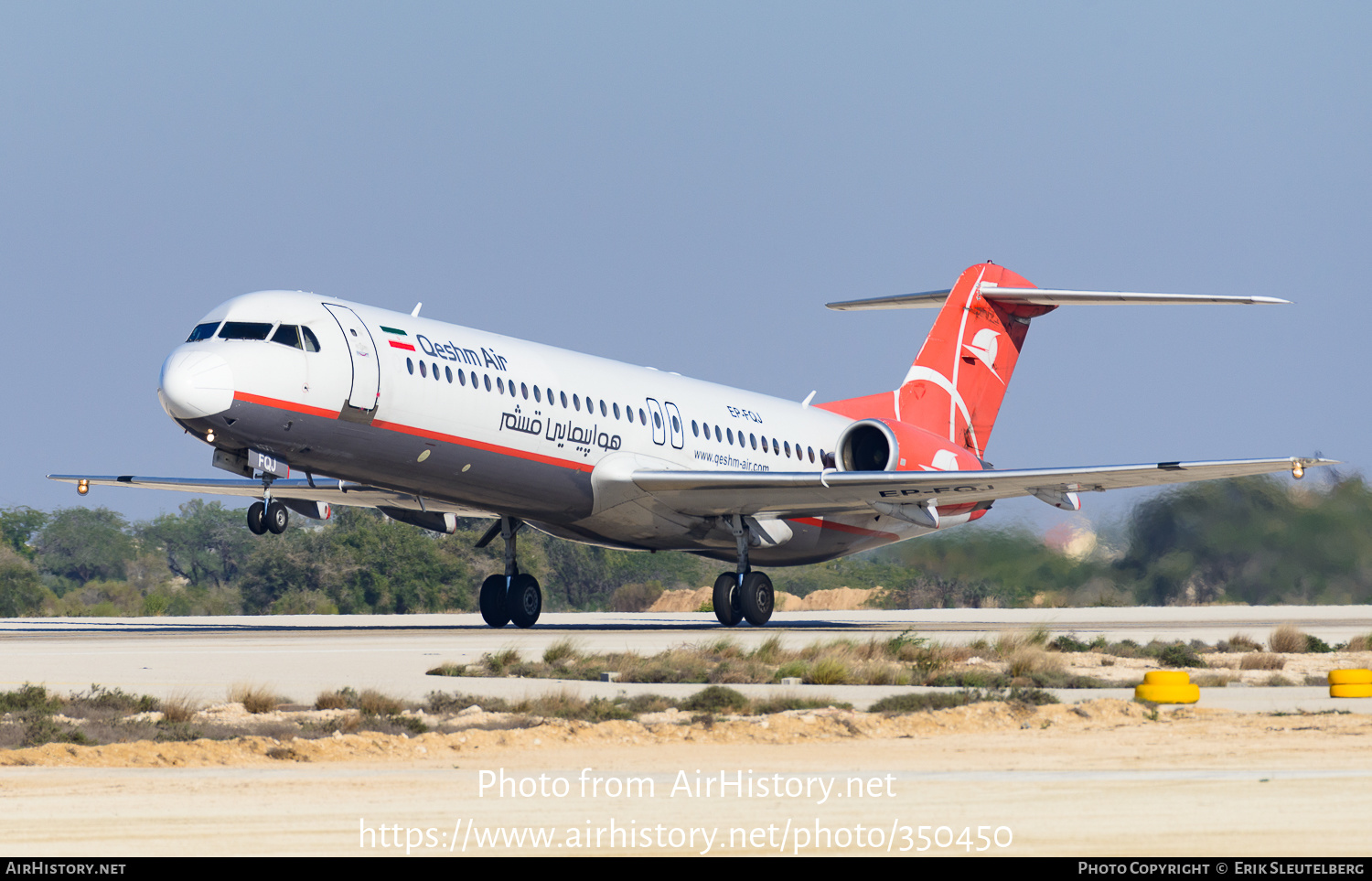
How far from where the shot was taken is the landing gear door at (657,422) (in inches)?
1125

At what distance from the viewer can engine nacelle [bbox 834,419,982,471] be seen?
3083cm

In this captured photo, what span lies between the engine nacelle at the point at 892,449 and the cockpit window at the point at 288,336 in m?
12.1

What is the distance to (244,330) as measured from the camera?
23.1 meters

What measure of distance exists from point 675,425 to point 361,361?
7.27 metres

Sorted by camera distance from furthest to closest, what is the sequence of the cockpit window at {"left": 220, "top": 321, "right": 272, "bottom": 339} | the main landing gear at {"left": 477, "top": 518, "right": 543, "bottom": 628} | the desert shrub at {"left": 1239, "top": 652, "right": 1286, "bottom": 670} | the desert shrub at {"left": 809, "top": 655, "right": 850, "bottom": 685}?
1. the main landing gear at {"left": 477, "top": 518, "right": 543, "bottom": 628}
2. the cockpit window at {"left": 220, "top": 321, "right": 272, "bottom": 339}
3. the desert shrub at {"left": 1239, "top": 652, "right": 1286, "bottom": 670}
4. the desert shrub at {"left": 809, "top": 655, "right": 850, "bottom": 685}

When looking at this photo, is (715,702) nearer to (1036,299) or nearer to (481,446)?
(481,446)

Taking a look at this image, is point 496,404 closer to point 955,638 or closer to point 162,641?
point 162,641

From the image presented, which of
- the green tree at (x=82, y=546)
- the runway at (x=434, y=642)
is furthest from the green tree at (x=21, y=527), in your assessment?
the runway at (x=434, y=642)

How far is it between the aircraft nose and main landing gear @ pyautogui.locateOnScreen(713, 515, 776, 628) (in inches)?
408

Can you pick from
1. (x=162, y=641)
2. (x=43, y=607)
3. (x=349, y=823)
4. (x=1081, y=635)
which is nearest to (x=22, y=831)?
(x=349, y=823)

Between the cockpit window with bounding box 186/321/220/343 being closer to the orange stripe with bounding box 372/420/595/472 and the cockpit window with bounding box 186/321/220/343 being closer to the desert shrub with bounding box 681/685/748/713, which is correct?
the orange stripe with bounding box 372/420/595/472

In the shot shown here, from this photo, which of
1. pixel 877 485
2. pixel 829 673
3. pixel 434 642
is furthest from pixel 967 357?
pixel 829 673

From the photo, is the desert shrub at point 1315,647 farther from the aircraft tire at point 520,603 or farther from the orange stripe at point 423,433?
the aircraft tire at point 520,603

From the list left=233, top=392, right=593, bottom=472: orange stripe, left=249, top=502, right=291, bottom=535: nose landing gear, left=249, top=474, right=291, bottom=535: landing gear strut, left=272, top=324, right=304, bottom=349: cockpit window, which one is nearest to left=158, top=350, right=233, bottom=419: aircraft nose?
left=233, top=392, right=593, bottom=472: orange stripe
